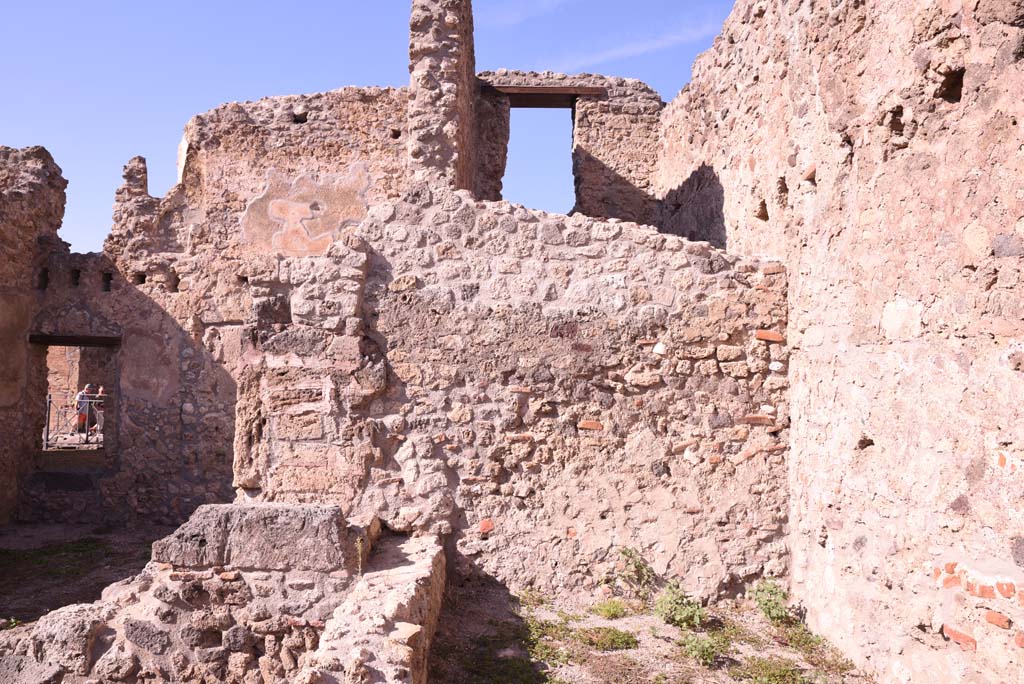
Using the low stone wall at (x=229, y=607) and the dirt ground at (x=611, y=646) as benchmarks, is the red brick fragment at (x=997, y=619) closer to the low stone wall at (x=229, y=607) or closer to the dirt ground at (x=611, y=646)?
the dirt ground at (x=611, y=646)

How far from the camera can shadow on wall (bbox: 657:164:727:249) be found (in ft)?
21.1

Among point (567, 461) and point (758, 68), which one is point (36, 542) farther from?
point (758, 68)

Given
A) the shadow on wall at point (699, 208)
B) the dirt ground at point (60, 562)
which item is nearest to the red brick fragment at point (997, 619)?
the shadow on wall at point (699, 208)

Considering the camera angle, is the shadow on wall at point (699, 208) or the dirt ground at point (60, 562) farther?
the shadow on wall at point (699, 208)

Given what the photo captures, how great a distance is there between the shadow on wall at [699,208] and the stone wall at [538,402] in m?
1.54

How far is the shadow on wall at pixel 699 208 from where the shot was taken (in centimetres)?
644

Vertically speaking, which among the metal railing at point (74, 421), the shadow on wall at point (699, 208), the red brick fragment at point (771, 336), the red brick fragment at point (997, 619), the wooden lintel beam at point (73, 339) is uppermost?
the shadow on wall at point (699, 208)

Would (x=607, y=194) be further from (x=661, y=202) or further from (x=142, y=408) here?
(x=142, y=408)

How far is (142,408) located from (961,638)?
821 centimetres

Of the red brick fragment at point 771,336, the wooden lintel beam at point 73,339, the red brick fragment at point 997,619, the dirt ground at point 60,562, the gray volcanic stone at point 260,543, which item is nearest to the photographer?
the red brick fragment at point 997,619

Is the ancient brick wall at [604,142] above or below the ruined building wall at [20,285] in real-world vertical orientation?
above

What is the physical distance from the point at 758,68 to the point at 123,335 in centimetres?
727

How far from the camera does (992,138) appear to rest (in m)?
3.05

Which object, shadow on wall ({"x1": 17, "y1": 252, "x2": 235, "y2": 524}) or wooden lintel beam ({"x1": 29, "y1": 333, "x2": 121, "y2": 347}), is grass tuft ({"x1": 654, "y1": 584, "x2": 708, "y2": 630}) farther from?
wooden lintel beam ({"x1": 29, "y1": 333, "x2": 121, "y2": 347})
